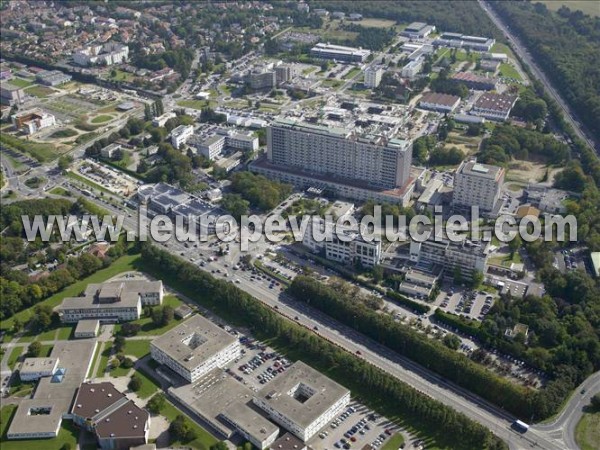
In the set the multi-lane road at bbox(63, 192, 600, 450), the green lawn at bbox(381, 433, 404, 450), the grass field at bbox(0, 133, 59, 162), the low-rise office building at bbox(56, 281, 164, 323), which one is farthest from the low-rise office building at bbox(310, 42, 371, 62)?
the green lawn at bbox(381, 433, 404, 450)

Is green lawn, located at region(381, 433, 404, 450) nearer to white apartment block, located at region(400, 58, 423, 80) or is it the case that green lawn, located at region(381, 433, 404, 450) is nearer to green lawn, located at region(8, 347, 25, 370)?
green lawn, located at region(8, 347, 25, 370)

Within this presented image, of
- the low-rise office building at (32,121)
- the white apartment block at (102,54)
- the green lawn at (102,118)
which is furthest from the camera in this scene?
the white apartment block at (102,54)

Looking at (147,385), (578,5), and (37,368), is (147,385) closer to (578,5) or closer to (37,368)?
(37,368)

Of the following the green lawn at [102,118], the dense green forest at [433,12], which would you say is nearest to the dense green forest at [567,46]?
the dense green forest at [433,12]

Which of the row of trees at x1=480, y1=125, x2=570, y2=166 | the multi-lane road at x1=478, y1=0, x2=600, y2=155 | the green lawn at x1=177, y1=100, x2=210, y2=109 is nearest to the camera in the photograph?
the row of trees at x1=480, y1=125, x2=570, y2=166

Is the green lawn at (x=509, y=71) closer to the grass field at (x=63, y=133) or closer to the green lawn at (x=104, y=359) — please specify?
the grass field at (x=63, y=133)

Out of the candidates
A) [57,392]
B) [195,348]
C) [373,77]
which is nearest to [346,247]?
[195,348]
